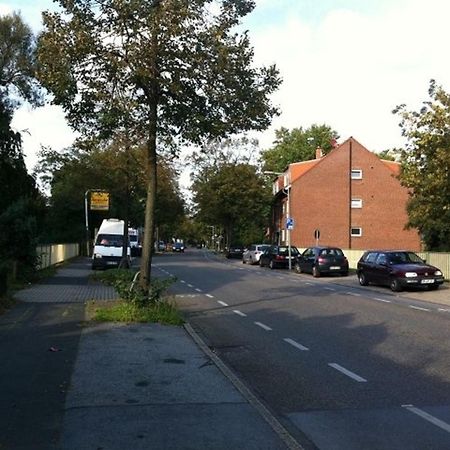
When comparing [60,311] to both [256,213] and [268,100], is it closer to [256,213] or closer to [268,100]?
[268,100]

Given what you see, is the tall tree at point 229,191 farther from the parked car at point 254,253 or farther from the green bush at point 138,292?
the green bush at point 138,292

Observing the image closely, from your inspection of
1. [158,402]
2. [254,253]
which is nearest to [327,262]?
[254,253]

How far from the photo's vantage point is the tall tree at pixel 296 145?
84.9 metres

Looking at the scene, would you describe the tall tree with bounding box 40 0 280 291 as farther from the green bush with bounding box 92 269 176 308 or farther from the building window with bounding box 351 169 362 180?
the building window with bounding box 351 169 362 180

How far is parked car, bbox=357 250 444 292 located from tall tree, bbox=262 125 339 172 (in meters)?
58.7

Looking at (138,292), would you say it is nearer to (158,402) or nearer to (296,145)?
(158,402)

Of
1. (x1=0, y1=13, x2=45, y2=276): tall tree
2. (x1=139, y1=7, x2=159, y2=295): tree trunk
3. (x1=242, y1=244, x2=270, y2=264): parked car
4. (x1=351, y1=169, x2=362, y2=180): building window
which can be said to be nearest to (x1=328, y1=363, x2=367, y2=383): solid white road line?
(x1=139, y1=7, x2=159, y2=295): tree trunk

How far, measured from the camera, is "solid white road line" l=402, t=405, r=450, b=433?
5.79 meters

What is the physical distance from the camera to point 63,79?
12.2m

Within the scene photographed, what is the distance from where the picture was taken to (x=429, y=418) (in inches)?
239

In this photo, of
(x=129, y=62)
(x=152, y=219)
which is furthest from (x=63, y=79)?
(x=152, y=219)

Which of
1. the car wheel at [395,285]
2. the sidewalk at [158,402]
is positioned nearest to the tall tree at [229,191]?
the car wheel at [395,285]

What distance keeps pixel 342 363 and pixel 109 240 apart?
2716 centimetres

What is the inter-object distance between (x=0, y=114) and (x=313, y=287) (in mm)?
12764
